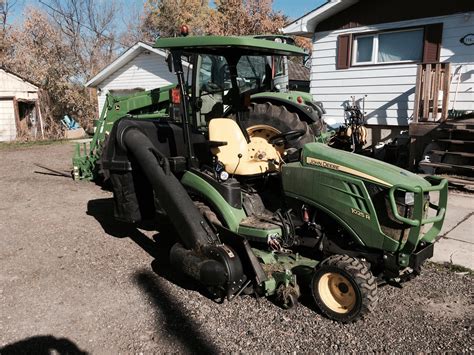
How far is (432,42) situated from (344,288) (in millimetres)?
7244

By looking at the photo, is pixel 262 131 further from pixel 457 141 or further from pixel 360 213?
pixel 457 141

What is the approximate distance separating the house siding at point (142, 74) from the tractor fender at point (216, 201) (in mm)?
12856

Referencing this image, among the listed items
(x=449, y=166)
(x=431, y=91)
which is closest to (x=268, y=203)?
(x=449, y=166)

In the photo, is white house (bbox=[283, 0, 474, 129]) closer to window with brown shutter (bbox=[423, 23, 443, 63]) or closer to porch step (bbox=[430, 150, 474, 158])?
window with brown shutter (bbox=[423, 23, 443, 63])

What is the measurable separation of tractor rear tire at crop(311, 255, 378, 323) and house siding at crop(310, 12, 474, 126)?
6876mm

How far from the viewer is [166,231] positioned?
18.2ft

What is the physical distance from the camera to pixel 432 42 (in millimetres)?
8773

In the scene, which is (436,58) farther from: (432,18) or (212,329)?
(212,329)

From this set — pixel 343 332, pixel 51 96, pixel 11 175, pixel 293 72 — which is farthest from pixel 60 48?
pixel 343 332

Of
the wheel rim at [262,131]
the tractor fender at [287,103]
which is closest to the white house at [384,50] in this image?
the tractor fender at [287,103]

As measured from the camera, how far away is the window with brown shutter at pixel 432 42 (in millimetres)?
8688

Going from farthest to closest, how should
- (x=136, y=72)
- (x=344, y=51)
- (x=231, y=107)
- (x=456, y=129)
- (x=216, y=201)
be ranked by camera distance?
(x=136, y=72) → (x=344, y=51) → (x=456, y=129) → (x=231, y=107) → (x=216, y=201)

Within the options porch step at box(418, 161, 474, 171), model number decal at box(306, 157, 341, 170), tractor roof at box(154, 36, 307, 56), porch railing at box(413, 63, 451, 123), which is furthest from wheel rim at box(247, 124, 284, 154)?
porch railing at box(413, 63, 451, 123)

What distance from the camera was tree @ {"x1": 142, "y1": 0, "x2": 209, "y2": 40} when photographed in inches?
1339
